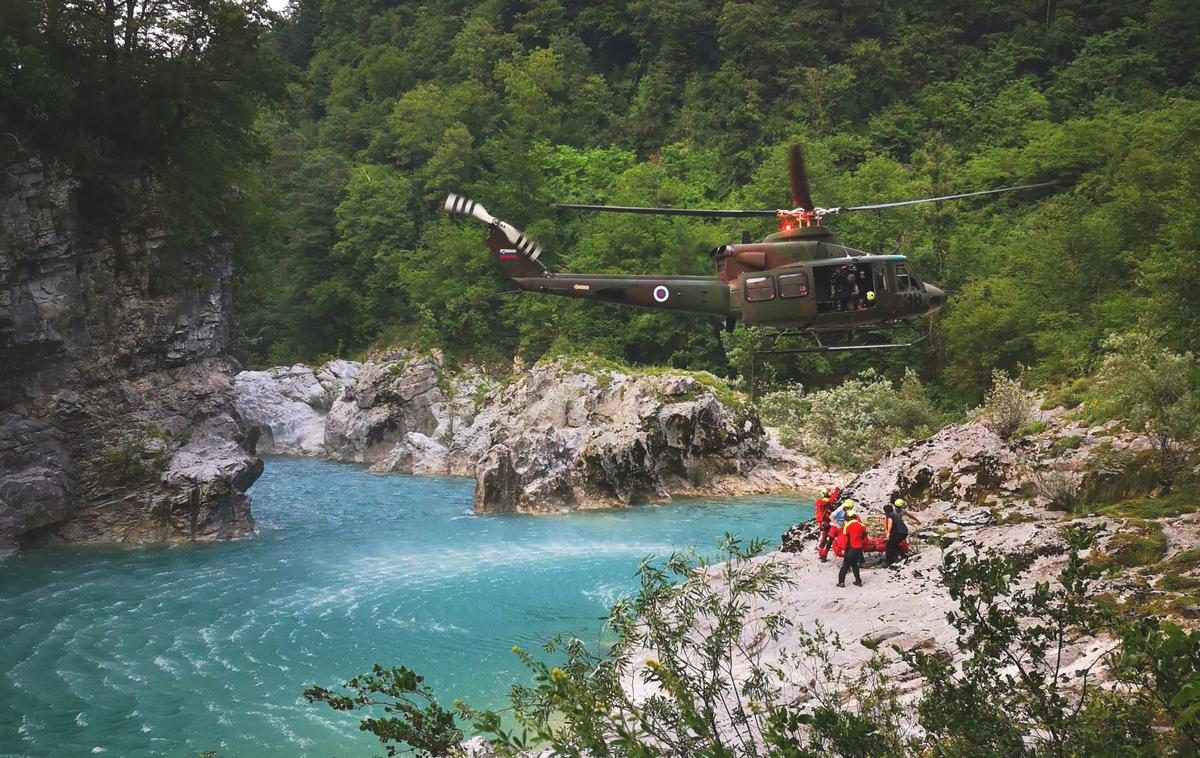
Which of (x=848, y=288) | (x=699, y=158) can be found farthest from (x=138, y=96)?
(x=699, y=158)

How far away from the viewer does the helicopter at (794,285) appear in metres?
13.8

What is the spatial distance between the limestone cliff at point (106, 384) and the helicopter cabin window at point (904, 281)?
18.9 m

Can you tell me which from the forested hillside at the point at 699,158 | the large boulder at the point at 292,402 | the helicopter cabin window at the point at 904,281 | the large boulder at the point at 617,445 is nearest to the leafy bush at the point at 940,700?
the helicopter cabin window at the point at 904,281

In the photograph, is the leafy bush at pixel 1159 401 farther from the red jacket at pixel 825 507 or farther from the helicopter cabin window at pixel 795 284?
the helicopter cabin window at pixel 795 284

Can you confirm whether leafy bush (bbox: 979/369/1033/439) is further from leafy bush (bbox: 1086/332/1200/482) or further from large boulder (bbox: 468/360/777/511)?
large boulder (bbox: 468/360/777/511)

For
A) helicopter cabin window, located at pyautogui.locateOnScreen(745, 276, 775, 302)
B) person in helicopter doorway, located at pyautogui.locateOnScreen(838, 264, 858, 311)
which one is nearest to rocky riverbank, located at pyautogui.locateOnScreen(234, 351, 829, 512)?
helicopter cabin window, located at pyautogui.locateOnScreen(745, 276, 775, 302)

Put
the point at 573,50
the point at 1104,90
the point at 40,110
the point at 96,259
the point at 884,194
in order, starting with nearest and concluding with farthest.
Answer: the point at 40,110, the point at 96,259, the point at 884,194, the point at 1104,90, the point at 573,50

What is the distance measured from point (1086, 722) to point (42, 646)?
17160mm

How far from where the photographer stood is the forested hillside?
2759cm

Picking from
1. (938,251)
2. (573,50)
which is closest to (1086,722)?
(938,251)

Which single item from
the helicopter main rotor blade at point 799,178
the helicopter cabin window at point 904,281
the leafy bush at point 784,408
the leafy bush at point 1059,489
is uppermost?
the helicopter main rotor blade at point 799,178

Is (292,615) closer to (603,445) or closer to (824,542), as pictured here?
(824,542)

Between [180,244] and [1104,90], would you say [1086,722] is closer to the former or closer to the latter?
[180,244]

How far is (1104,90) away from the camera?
41.9 metres
